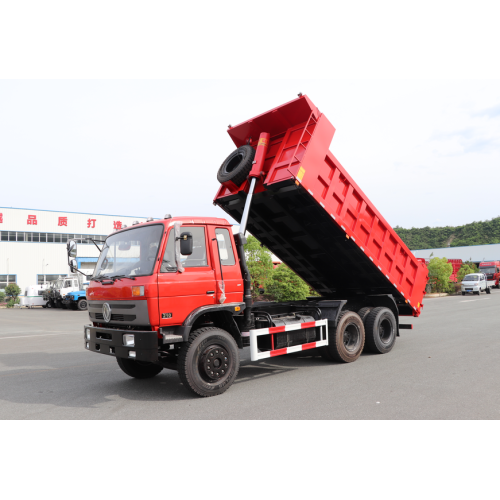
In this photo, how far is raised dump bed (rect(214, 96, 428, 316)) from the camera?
7.00 meters

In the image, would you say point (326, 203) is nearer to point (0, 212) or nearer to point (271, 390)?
point (271, 390)

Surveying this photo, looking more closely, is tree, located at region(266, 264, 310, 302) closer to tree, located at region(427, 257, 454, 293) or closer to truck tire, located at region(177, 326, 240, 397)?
truck tire, located at region(177, 326, 240, 397)

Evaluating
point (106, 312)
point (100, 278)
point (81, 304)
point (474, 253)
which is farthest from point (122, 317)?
point (474, 253)

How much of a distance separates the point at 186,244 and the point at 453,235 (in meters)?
99.9

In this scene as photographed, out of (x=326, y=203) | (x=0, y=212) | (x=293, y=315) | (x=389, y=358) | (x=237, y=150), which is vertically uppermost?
(x=0, y=212)

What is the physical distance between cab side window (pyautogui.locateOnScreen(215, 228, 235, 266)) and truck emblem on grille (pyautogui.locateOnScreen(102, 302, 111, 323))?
67.1 inches

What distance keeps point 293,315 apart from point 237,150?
3.14 m

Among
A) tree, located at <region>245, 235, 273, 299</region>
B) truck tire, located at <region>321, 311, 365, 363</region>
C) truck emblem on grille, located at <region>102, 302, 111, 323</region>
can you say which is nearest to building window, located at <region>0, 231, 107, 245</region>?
tree, located at <region>245, 235, 273, 299</region>

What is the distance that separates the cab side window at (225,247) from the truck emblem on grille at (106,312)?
5.59ft

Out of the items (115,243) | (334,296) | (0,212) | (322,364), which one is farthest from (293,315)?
(0,212)

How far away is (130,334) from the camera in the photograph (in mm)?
5617

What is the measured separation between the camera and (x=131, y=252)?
609 cm

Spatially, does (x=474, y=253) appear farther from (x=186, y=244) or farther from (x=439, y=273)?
(x=186, y=244)

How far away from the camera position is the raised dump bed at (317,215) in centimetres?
700
